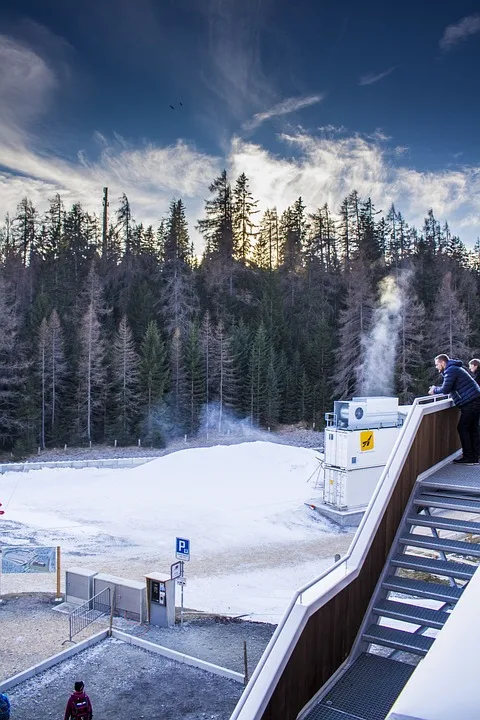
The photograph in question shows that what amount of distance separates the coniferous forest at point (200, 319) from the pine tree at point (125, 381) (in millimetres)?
149

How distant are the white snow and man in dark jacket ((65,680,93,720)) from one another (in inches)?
213

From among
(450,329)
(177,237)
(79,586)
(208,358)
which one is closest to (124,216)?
(177,237)

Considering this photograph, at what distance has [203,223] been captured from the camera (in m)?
54.0

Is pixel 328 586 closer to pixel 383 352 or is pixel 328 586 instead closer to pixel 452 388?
pixel 452 388

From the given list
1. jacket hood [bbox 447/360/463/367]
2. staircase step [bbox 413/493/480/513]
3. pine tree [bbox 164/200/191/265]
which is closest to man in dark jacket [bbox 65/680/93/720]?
staircase step [bbox 413/493/480/513]

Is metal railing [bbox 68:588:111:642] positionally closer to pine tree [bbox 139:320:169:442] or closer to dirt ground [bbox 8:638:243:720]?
dirt ground [bbox 8:638:243:720]

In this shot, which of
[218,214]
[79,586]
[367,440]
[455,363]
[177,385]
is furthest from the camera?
[218,214]

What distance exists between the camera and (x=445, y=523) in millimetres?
6426

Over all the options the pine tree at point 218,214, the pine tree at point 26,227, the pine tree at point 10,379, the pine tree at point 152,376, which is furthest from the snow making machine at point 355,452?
the pine tree at point 26,227

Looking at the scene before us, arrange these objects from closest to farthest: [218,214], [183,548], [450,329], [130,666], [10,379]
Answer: [130,666], [183,548], [10,379], [450,329], [218,214]

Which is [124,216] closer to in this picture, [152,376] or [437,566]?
[152,376]

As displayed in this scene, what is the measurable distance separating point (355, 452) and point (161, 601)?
11068 mm

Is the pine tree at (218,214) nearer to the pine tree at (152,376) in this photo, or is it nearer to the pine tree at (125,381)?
the pine tree at (152,376)

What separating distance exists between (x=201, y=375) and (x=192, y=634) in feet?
102
